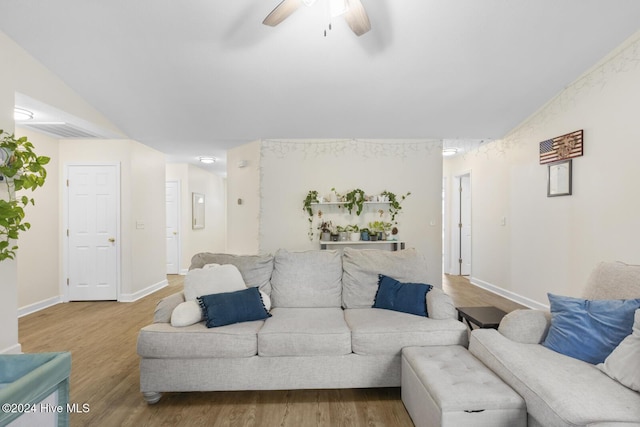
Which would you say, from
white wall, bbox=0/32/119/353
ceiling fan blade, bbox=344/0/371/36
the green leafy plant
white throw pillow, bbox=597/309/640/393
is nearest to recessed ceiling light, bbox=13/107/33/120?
white wall, bbox=0/32/119/353

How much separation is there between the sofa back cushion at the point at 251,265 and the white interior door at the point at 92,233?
260 centimetres

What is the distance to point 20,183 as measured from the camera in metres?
2.71

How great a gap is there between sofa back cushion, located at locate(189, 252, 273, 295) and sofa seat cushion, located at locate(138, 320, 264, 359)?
0.60 metres

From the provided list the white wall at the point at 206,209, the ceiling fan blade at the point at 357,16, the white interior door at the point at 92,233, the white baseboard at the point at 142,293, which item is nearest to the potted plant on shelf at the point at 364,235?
the ceiling fan blade at the point at 357,16

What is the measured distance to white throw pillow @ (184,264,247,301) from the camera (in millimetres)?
2449

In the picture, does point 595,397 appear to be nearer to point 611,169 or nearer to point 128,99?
point 611,169

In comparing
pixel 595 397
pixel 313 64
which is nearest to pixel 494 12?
pixel 313 64

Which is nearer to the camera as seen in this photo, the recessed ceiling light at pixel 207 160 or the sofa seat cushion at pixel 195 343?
the sofa seat cushion at pixel 195 343

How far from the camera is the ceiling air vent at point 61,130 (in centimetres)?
400

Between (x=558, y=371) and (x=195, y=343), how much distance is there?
1982 mm

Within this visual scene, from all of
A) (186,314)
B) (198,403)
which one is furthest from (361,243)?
(198,403)

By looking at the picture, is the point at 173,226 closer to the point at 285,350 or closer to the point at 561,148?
the point at 285,350

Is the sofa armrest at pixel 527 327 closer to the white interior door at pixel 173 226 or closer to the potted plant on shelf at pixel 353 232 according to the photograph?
the potted plant on shelf at pixel 353 232

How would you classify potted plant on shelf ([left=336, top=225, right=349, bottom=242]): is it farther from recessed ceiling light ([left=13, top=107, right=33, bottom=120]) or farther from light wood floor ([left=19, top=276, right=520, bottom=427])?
recessed ceiling light ([left=13, top=107, right=33, bottom=120])
